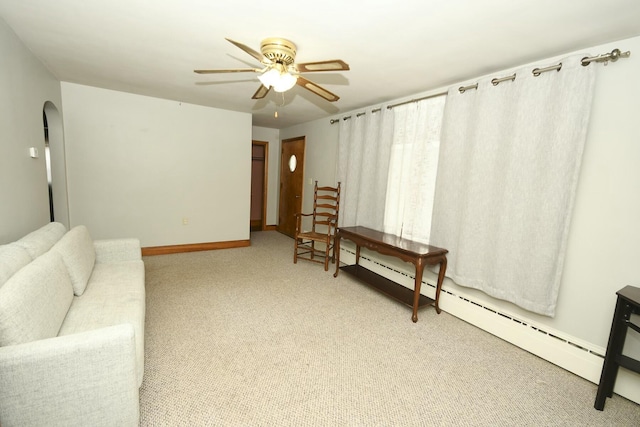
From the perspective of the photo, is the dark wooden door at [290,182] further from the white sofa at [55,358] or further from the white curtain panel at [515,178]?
the white sofa at [55,358]

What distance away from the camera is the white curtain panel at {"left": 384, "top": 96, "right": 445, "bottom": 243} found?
9.87 feet

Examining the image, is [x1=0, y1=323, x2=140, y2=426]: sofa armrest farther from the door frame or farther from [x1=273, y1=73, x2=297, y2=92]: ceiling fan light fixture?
the door frame

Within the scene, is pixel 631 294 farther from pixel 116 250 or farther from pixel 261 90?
pixel 116 250

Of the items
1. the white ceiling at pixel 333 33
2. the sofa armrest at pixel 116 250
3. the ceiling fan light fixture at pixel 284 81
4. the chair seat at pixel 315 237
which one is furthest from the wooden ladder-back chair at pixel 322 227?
the ceiling fan light fixture at pixel 284 81

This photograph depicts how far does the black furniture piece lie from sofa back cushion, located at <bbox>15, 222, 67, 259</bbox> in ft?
11.5

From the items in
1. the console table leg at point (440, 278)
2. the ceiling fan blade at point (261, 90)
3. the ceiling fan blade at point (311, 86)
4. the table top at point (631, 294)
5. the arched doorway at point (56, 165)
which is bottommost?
the console table leg at point (440, 278)

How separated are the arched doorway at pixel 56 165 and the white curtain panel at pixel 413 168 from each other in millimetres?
3922

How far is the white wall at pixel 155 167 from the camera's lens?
3586 millimetres

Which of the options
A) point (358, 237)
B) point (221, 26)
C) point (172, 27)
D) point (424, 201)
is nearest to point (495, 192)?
point (424, 201)

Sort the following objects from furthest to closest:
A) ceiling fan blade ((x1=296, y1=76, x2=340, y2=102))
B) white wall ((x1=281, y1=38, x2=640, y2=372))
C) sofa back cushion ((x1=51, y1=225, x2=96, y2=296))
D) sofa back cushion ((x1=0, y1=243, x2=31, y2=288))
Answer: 1. ceiling fan blade ((x1=296, y1=76, x2=340, y2=102))
2. sofa back cushion ((x1=51, y1=225, x2=96, y2=296))
3. white wall ((x1=281, y1=38, x2=640, y2=372))
4. sofa back cushion ((x1=0, y1=243, x2=31, y2=288))

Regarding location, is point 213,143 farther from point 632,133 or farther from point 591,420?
point 591,420

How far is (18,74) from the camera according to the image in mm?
2172

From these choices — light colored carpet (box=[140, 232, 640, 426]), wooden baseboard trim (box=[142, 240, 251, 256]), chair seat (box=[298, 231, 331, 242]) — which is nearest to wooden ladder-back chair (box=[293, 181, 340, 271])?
chair seat (box=[298, 231, 331, 242])

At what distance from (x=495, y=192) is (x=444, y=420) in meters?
1.73
